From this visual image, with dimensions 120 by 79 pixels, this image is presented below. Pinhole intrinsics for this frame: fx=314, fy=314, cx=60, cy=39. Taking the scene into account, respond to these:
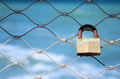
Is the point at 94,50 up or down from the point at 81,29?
down

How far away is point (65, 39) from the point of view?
5.05 feet


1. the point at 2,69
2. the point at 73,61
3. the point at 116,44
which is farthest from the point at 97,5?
the point at 2,69

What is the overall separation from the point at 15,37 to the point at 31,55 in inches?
5.5

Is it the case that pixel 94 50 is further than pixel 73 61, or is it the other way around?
pixel 73 61

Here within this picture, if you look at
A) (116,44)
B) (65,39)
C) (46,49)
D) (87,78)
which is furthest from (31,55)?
(116,44)

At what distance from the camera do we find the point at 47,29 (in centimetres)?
157

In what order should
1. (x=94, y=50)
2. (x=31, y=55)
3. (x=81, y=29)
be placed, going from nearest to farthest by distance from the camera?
1. (x=94, y=50)
2. (x=81, y=29)
3. (x=31, y=55)

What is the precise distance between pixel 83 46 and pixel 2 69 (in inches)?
16.7

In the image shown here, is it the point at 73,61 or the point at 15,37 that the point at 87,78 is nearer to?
the point at 73,61

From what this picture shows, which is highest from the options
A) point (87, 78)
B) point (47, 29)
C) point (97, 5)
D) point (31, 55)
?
point (97, 5)

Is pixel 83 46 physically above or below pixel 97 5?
below

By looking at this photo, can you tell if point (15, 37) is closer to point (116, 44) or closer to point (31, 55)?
point (31, 55)

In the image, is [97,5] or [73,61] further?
[97,5]

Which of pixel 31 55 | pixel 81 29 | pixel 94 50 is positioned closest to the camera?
pixel 94 50
